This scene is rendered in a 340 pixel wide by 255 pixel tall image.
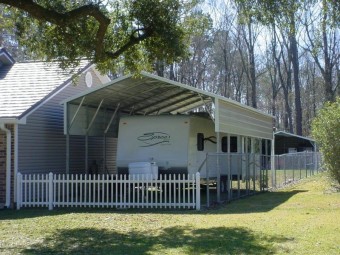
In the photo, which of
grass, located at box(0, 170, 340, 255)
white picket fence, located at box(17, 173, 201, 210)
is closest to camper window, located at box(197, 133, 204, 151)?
white picket fence, located at box(17, 173, 201, 210)

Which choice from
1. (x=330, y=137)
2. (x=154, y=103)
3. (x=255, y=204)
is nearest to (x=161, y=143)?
(x=255, y=204)

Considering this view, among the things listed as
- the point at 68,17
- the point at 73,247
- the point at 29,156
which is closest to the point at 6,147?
the point at 29,156

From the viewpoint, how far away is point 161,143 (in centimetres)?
1819

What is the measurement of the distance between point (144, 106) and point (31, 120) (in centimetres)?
582

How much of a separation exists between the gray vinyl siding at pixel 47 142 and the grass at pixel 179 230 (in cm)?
237

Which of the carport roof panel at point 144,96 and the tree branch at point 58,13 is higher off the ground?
the tree branch at point 58,13

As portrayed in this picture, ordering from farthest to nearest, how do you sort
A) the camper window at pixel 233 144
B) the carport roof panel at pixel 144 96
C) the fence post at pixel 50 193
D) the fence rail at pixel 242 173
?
1. the camper window at pixel 233 144
2. the carport roof panel at pixel 144 96
3. the fence rail at pixel 242 173
4. the fence post at pixel 50 193

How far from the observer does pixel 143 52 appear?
1539 cm

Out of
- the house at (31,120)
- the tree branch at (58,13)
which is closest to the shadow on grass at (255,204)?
the house at (31,120)

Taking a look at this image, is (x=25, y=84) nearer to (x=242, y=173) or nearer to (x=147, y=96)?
(x=147, y=96)

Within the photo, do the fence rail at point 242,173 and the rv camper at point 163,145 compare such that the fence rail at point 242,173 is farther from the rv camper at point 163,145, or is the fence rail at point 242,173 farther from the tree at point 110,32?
the tree at point 110,32

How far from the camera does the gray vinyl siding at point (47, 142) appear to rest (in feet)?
56.2

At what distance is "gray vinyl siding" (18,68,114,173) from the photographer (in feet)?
56.2

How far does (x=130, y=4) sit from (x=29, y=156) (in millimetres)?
6211
